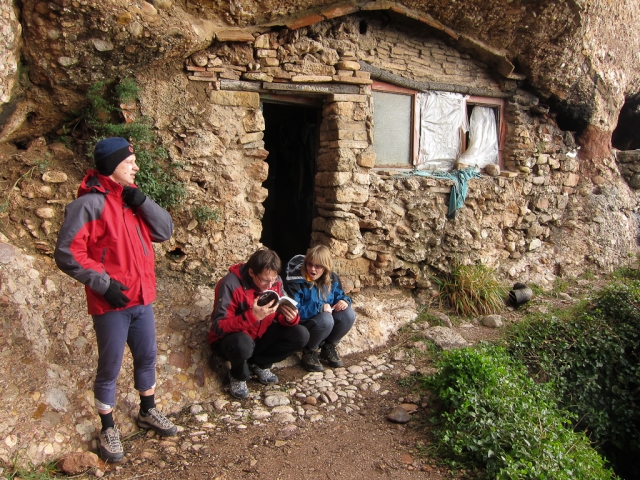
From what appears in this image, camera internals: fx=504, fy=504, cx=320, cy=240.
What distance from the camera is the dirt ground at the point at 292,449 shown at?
9.64 ft

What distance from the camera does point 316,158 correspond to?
5.50 m

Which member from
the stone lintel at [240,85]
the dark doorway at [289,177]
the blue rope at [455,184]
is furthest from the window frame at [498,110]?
the stone lintel at [240,85]

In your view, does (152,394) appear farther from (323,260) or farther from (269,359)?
(323,260)

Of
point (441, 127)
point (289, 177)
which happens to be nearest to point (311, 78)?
point (441, 127)

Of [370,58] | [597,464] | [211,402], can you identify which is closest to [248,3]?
[370,58]

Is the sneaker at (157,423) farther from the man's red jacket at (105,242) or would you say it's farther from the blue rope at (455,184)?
the blue rope at (455,184)

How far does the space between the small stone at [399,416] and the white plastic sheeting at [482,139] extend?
3.64 meters

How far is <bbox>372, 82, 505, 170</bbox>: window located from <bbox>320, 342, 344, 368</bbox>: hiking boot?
2.35 meters

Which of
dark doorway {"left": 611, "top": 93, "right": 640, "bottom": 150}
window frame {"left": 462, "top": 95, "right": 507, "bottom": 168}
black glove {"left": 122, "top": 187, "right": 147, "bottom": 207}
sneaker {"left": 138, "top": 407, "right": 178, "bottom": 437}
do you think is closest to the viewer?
black glove {"left": 122, "top": 187, "right": 147, "bottom": 207}

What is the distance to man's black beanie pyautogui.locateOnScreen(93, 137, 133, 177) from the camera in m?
2.75

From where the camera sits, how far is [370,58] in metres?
5.35

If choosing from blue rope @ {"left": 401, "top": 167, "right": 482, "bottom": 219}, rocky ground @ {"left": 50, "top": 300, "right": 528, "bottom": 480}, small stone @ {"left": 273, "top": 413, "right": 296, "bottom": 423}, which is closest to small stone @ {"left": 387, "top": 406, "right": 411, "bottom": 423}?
rocky ground @ {"left": 50, "top": 300, "right": 528, "bottom": 480}

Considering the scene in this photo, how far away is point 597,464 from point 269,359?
2.52 meters

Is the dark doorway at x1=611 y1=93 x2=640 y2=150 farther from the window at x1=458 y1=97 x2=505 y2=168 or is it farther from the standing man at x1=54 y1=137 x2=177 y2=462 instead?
the standing man at x1=54 y1=137 x2=177 y2=462
